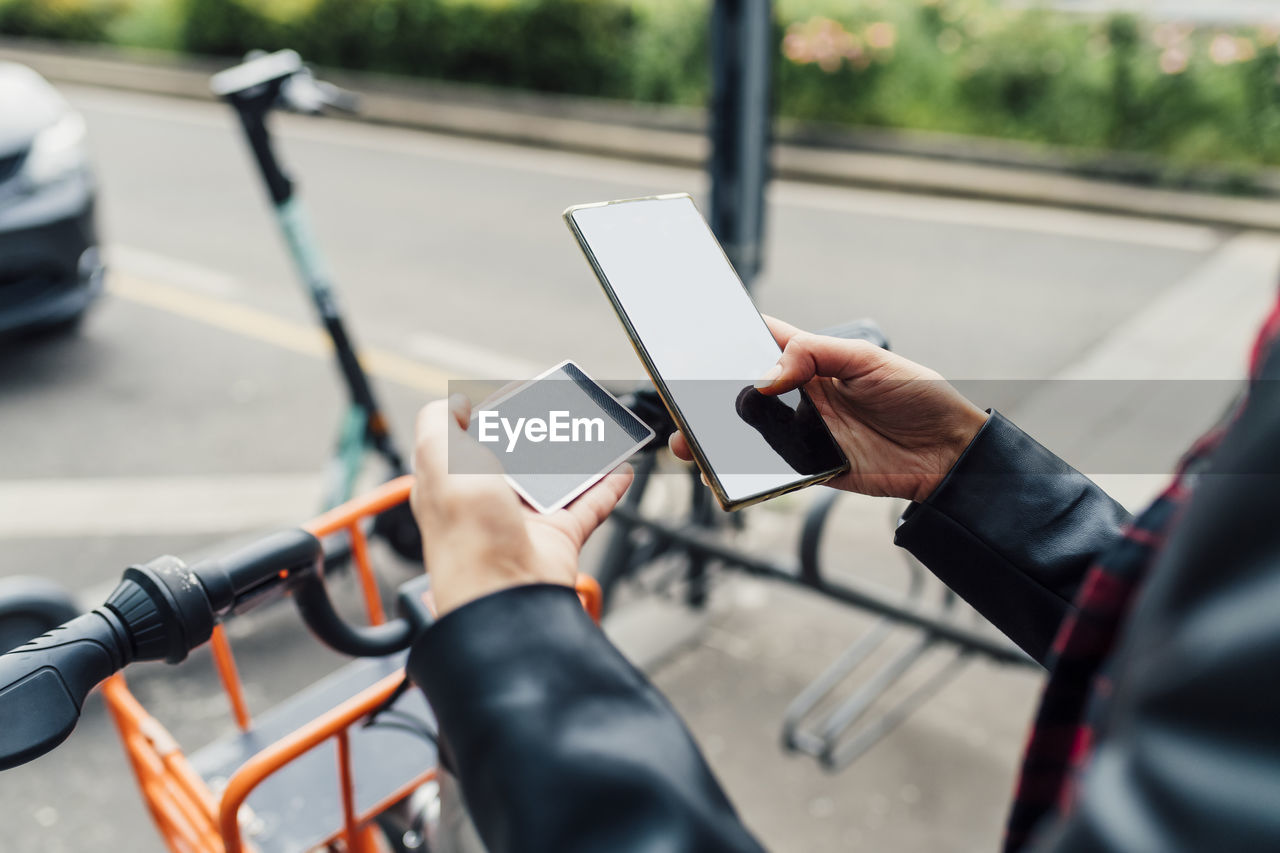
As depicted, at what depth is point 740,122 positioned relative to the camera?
310 cm

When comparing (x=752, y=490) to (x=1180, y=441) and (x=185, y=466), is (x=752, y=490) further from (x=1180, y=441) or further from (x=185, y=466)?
(x=1180, y=441)

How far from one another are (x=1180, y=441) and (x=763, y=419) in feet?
12.9

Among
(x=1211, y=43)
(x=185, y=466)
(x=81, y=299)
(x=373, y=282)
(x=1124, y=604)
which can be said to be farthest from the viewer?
(x=1211, y=43)

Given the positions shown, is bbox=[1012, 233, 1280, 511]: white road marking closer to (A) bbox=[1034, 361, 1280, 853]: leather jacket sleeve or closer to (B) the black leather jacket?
(B) the black leather jacket

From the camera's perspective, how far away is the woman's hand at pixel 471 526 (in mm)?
836

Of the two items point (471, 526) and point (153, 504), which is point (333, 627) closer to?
point (471, 526)

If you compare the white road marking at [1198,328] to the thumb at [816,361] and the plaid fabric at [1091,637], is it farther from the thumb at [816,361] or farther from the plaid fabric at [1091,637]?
the plaid fabric at [1091,637]

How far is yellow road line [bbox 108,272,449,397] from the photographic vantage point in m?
5.16

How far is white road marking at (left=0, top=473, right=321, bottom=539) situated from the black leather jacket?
316cm

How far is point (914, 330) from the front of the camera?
569cm

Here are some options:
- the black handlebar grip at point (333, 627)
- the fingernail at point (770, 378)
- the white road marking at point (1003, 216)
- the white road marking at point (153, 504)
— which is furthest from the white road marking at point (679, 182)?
the black handlebar grip at point (333, 627)

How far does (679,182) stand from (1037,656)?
770 cm

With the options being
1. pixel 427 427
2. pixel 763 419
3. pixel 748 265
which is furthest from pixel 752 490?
pixel 748 265

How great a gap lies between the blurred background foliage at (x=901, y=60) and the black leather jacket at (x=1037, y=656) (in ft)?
26.4
